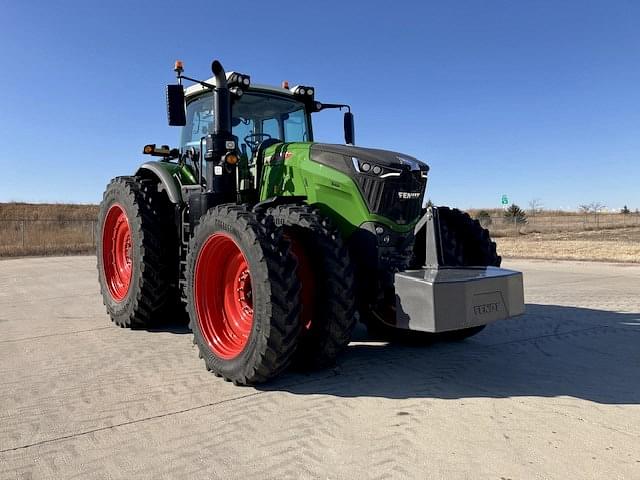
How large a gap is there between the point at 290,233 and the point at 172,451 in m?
1.91

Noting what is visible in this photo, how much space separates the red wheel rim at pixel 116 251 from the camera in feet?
22.0

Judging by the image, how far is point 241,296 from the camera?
444cm

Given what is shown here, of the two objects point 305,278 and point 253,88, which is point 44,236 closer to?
point 253,88

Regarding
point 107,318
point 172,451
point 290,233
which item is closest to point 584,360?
point 290,233

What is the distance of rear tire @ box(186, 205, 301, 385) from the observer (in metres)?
3.62

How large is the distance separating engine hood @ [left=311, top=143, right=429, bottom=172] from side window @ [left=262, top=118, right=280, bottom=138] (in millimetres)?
1125

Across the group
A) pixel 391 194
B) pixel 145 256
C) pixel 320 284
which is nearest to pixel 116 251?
pixel 145 256

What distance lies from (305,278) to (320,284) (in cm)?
26

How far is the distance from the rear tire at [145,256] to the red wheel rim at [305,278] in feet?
7.16

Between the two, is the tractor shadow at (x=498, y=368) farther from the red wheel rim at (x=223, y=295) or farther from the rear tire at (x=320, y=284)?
the red wheel rim at (x=223, y=295)

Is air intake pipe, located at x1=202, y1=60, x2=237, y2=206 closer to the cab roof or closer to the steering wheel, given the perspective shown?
the steering wheel

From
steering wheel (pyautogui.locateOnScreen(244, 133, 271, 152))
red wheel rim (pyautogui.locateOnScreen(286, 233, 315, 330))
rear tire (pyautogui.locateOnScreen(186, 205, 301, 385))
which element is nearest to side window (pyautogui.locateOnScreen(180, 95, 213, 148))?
steering wheel (pyautogui.locateOnScreen(244, 133, 271, 152))

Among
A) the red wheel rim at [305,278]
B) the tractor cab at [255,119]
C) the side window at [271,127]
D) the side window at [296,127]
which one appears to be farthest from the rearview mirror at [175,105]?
the red wheel rim at [305,278]

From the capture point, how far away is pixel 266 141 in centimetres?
541
